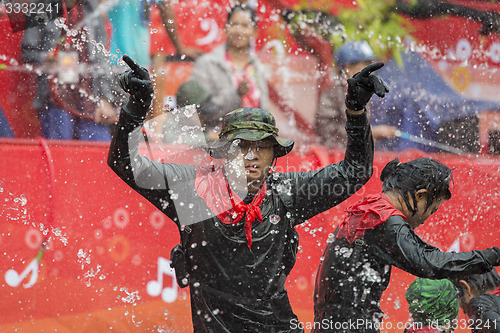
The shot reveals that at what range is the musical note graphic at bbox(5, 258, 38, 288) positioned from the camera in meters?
4.49

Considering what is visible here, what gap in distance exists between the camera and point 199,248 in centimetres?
258

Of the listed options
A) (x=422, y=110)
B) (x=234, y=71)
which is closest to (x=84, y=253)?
(x=234, y=71)

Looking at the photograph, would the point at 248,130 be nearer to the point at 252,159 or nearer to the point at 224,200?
the point at 252,159

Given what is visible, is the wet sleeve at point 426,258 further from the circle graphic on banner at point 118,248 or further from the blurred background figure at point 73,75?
the blurred background figure at point 73,75

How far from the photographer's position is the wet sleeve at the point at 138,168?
243 centimetres

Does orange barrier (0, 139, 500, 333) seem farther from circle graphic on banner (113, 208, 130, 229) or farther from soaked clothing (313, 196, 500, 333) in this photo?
soaked clothing (313, 196, 500, 333)

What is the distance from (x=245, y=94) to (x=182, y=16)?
911mm

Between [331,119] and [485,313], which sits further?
[331,119]

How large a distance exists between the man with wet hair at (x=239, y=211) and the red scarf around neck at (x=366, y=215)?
0.15 meters

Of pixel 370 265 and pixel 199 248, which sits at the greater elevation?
pixel 199 248

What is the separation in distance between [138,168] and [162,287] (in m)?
2.46

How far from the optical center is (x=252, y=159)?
2.61 metres

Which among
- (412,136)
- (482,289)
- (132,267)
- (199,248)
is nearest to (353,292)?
(199,248)

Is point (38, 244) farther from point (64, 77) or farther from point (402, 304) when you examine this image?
point (402, 304)
